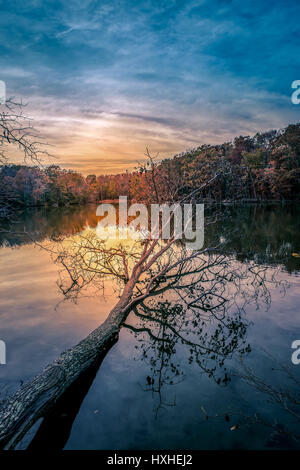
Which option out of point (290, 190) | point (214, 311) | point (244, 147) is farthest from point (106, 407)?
point (244, 147)

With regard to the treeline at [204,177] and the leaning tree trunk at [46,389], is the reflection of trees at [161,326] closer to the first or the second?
the leaning tree trunk at [46,389]

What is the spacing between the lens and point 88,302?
915 cm

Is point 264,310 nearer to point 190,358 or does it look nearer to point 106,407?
point 190,358

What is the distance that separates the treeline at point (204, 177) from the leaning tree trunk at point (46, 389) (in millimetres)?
2869

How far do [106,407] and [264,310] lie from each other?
5.50 meters

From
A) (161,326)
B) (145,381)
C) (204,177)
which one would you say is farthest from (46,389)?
(204,177)

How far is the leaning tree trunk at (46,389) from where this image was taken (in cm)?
356

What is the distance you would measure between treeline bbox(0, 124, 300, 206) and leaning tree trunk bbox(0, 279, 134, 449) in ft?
9.41

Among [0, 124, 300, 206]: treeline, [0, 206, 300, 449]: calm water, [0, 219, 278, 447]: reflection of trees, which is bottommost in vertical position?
[0, 206, 300, 449]: calm water

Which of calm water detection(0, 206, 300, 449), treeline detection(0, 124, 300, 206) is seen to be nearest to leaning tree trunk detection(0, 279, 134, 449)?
calm water detection(0, 206, 300, 449)

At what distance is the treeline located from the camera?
29.6ft

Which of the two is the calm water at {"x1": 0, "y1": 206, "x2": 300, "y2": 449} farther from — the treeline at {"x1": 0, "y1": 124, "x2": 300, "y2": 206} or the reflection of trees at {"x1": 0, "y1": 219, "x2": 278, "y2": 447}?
the treeline at {"x1": 0, "y1": 124, "x2": 300, "y2": 206}

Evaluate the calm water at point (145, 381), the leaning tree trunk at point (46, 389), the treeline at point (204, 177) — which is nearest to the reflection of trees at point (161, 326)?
the leaning tree trunk at point (46, 389)
